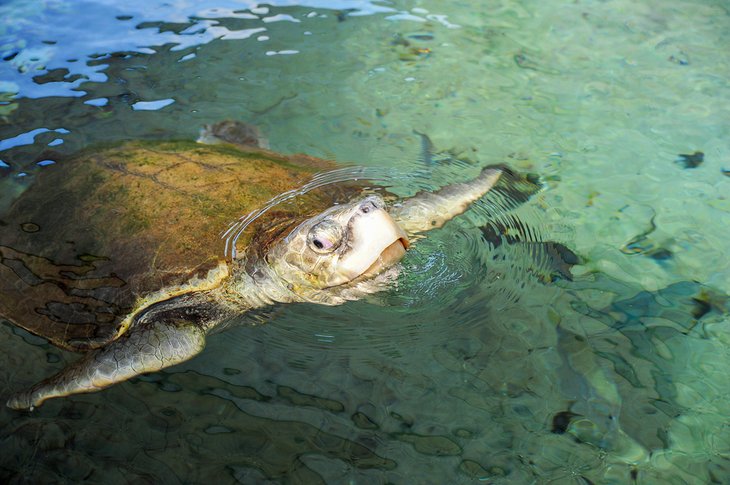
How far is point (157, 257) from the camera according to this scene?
2.82 m

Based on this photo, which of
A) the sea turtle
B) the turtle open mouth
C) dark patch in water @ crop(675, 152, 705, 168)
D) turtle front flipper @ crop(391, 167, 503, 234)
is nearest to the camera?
the sea turtle

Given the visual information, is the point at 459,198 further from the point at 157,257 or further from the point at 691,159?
the point at 691,159

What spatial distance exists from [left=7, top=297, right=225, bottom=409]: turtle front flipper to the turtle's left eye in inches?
23.3

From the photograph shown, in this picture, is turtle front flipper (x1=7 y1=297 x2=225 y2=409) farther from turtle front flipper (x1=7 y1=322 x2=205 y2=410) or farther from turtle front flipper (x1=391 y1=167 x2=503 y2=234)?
turtle front flipper (x1=391 y1=167 x2=503 y2=234)

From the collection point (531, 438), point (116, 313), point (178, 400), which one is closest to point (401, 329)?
point (531, 438)

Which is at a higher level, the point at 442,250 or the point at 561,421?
the point at 442,250

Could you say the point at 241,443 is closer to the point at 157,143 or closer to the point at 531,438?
the point at 531,438

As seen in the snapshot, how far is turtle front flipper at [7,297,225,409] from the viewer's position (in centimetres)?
249

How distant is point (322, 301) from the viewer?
2973 millimetres

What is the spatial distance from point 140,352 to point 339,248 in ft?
3.39

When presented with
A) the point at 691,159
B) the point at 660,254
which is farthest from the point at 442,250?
the point at 691,159

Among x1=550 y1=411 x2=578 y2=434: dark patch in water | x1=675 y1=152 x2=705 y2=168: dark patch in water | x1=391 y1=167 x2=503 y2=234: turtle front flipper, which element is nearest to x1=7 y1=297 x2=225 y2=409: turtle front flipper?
x1=391 y1=167 x2=503 y2=234: turtle front flipper

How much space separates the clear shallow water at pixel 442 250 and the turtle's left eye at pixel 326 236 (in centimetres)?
33

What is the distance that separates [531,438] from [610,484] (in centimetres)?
33
